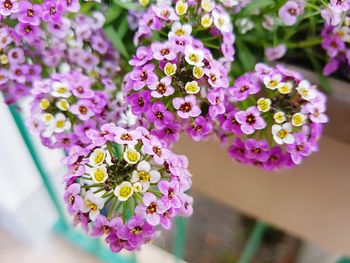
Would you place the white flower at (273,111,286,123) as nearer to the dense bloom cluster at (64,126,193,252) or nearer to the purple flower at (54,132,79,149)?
the dense bloom cluster at (64,126,193,252)

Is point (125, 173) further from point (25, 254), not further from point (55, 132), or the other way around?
point (25, 254)

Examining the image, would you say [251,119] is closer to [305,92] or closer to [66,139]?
[305,92]

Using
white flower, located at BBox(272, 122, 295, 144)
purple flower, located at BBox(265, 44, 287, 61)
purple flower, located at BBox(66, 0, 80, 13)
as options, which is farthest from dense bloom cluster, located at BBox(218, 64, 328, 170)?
purple flower, located at BBox(66, 0, 80, 13)

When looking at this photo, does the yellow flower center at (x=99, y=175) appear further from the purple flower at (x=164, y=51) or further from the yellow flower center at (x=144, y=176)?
the purple flower at (x=164, y=51)

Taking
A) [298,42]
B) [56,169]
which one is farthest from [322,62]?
[56,169]

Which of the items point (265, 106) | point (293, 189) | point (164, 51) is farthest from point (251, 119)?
point (293, 189)

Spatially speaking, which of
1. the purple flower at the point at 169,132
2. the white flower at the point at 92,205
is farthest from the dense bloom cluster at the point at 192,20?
the white flower at the point at 92,205
